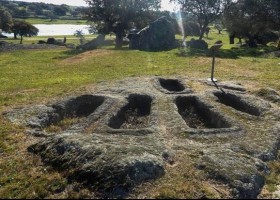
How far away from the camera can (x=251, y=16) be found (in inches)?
2589

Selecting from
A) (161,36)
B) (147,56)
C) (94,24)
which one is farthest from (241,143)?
(94,24)

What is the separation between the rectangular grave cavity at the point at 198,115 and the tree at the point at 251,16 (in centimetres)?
4549

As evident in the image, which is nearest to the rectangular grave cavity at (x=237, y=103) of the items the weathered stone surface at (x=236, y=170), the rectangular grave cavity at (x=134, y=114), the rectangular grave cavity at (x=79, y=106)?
the rectangular grave cavity at (x=134, y=114)

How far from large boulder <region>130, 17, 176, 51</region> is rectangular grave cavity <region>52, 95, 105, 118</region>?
32542mm

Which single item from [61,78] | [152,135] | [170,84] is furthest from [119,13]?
[152,135]

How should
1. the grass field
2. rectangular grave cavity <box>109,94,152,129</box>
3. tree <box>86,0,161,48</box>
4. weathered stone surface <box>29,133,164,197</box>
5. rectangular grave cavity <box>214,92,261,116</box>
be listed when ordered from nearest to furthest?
weathered stone surface <box>29,133,164,197</box> < the grass field < rectangular grave cavity <box>109,94,152,129</box> < rectangular grave cavity <box>214,92,261,116</box> < tree <box>86,0,161,48</box>

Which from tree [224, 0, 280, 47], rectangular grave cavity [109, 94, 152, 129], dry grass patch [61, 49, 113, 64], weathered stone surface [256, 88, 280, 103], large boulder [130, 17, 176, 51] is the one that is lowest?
rectangular grave cavity [109, 94, 152, 129]

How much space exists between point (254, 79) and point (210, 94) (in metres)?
8.48

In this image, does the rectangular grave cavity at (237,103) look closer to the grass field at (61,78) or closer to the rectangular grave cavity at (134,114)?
the grass field at (61,78)

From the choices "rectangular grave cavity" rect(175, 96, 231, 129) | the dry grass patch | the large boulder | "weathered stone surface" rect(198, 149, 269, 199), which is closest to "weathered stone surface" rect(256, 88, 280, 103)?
"rectangular grave cavity" rect(175, 96, 231, 129)

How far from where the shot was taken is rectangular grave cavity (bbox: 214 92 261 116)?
21.9 m

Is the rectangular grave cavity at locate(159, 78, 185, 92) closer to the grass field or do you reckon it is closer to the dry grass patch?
the grass field

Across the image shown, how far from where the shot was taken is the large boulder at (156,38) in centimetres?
5619

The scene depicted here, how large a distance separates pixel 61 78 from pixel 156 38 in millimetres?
27000
